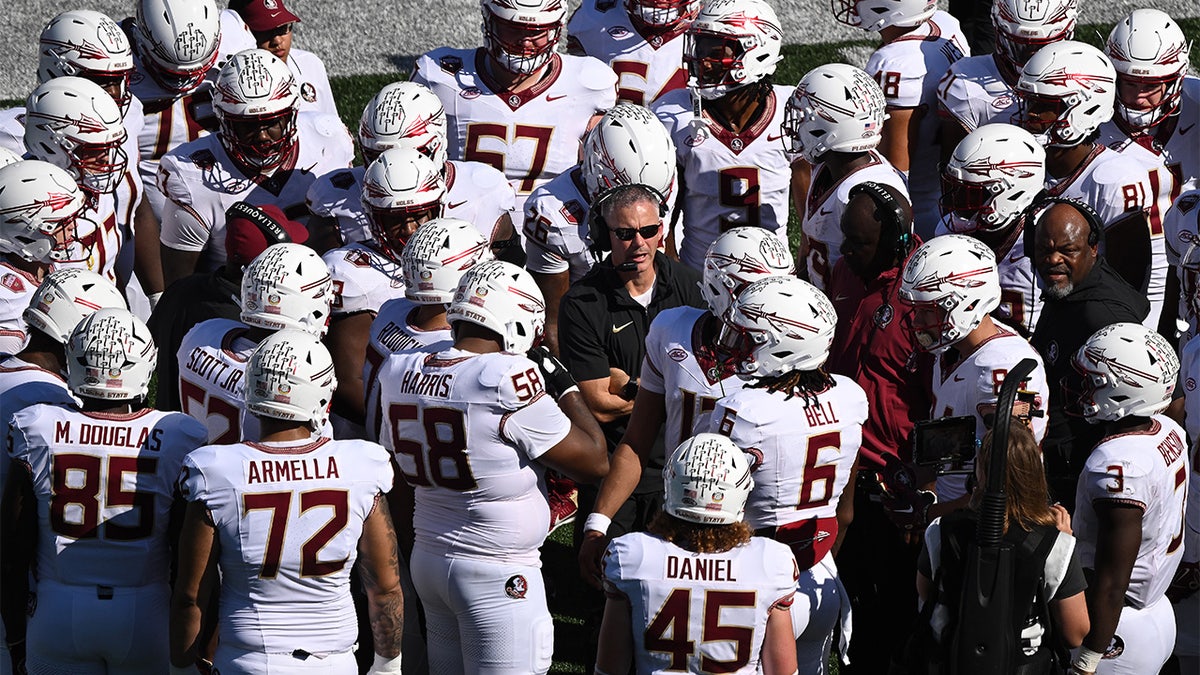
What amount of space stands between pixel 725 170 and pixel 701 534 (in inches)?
113

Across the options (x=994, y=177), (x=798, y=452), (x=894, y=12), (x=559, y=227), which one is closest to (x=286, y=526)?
(x=798, y=452)

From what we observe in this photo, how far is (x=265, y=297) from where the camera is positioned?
556 cm

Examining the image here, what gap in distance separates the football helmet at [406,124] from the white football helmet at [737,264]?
4.79ft

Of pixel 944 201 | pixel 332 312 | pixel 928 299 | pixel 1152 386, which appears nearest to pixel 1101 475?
pixel 1152 386

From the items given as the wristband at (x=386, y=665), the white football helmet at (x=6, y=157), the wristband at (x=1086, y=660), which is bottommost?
the wristband at (x=386, y=665)

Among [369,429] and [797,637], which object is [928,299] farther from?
[369,429]

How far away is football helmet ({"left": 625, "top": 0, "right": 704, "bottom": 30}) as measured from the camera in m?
8.60

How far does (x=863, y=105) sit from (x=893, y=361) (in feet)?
4.36

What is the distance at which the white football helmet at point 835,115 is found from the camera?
269 inches

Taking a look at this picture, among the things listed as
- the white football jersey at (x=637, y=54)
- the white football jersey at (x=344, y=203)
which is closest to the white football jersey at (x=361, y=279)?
the white football jersey at (x=344, y=203)

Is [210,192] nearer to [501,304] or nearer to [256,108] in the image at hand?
[256,108]

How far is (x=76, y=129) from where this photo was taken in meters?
6.92

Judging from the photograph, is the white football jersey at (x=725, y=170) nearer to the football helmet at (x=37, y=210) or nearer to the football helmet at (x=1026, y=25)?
the football helmet at (x=1026, y=25)

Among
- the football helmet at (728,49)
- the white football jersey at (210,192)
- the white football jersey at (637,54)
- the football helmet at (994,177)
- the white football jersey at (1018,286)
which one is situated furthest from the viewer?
the white football jersey at (637,54)
